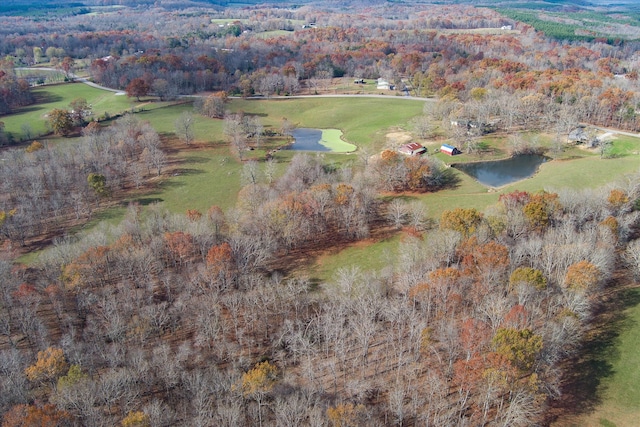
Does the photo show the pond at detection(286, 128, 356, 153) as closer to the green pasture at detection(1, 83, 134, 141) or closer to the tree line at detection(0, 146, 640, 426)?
the tree line at detection(0, 146, 640, 426)

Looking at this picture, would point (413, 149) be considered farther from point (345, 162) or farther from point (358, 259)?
point (358, 259)

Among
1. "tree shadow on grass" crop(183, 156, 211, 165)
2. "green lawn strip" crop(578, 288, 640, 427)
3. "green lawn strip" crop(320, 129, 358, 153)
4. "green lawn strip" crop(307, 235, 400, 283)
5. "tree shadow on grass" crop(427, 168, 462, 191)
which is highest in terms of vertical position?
"green lawn strip" crop(320, 129, 358, 153)

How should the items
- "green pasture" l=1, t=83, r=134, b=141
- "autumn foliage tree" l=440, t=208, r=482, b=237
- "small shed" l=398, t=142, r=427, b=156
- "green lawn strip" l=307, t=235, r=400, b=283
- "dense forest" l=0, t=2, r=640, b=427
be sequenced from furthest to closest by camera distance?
"green pasture" l=1, t=83, r=134, b=141
"small shed" l=398, t=142, r=427, b=156
"green lawn strip" l=307, t=235, r=400, b=283
"autumn foliage tree" l=440, t=208, r=482, b=237
"dense forest" l=0, t=2, r=640, b=427

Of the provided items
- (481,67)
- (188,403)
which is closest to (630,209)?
(188,403)

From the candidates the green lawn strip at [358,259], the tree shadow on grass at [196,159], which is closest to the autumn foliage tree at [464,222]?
the green lawn strip at [358,259]

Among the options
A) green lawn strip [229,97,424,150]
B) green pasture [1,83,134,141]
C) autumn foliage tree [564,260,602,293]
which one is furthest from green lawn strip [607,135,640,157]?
green pasture [1,83,134,141]

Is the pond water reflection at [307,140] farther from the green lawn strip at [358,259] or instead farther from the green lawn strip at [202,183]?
the green lawn strip at [358,259]

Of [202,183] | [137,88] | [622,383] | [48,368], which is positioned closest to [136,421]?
[48,368]
